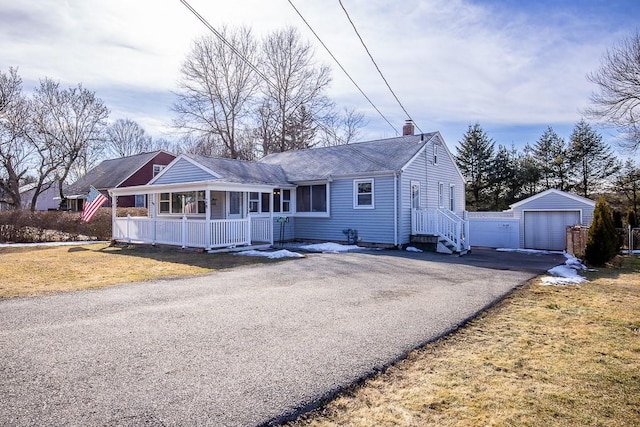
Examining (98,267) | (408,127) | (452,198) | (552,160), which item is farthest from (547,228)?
(98,267)

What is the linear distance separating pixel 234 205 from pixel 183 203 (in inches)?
94.6

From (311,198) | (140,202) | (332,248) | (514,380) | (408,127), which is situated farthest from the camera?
(140,202)

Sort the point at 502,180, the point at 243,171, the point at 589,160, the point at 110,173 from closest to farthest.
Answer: the point at 243,171
the point at 589,160
the point at 502,180
the point at 110,173

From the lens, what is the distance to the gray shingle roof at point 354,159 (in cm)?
1655

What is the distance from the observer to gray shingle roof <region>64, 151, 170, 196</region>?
34000 mm

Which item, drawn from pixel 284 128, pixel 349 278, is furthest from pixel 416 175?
pixel 284 128

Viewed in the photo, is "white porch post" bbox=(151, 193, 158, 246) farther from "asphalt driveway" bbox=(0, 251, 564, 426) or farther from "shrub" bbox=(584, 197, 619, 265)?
"shrub" bbox=(584, 197, 619, 265)

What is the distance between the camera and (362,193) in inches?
650

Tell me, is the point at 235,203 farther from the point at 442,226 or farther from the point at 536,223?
the point at 536,223

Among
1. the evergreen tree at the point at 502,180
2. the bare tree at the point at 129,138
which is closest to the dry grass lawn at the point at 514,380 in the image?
the evergreen tree at the point at 502,180

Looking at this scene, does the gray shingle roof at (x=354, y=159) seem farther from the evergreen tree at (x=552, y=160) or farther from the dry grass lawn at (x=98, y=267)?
the evergreen tree at (x=552, y=160)

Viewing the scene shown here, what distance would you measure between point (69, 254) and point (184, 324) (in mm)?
11280

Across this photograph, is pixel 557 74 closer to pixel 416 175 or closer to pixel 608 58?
pixel 416 175

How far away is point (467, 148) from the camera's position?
37031 millimetres
